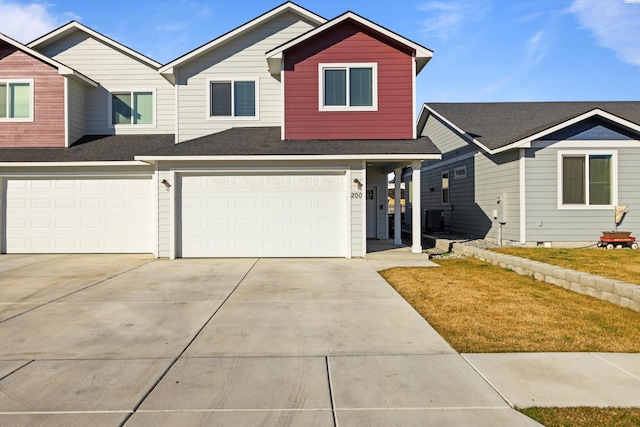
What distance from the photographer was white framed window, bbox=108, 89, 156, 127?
15.1 metres

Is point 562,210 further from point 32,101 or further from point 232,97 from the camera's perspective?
point 32,101

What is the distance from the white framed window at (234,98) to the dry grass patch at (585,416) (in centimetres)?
1234

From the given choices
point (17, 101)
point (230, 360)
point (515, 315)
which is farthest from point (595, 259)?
point (17, 101)

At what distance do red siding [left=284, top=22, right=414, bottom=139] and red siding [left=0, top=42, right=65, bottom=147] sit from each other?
8341 millimetres

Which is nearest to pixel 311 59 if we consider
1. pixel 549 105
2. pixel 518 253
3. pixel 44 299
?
pixel 518 253

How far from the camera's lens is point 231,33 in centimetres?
1341

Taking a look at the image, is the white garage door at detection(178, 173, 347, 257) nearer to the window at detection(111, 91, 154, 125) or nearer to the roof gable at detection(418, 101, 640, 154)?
the window at detection(111, 91, 154, 125)

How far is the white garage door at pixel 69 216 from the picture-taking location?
1291 centimetres

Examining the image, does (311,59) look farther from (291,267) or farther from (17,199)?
(17,199)

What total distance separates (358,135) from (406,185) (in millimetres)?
12475

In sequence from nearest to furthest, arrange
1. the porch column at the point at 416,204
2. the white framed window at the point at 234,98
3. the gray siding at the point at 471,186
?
1. the porch column at the point at 416,204
2. the gray siding at the point at 471,186
3. the white framed window at the point at 234,98

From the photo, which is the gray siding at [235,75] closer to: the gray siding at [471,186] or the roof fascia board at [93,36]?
the roof fascia board at [93,36]

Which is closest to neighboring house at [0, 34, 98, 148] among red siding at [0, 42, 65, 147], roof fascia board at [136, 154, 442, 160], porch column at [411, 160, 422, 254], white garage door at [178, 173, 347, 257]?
red siding at [0, 42, 65, 147]

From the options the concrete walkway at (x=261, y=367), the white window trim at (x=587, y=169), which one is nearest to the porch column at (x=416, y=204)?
the white window trim at (x=587, y=169)
